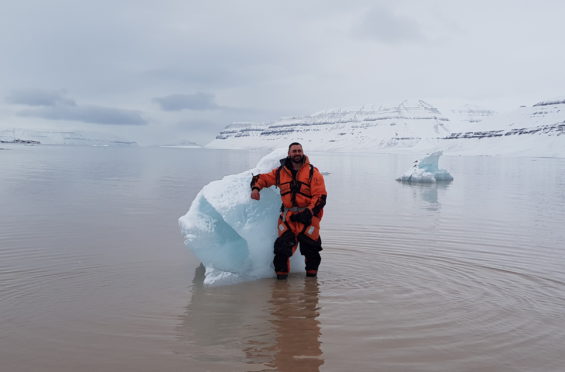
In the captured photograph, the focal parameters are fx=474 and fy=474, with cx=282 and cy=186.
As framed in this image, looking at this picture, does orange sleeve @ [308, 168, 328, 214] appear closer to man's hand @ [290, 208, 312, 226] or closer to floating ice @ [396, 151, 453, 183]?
man's hand @ [290, 208, 312, 226]

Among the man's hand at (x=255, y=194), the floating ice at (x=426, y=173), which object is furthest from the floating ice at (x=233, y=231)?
the floating ice at (x=426, y=173)

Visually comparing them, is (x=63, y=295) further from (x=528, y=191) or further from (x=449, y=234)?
(x=528, y=191)

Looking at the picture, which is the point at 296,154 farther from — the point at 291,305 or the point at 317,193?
the point at 291,305

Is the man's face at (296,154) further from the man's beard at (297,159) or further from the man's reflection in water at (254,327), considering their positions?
the man's reflection in water at (254,327)

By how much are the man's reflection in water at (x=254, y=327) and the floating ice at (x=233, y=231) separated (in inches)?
10.5

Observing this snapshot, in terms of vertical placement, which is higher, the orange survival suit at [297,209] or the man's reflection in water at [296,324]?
the orange survival suit at [297,209]

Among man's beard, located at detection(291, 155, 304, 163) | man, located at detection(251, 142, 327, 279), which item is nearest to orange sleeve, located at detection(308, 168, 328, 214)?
man, located at detection(251, 142, 327, 279)

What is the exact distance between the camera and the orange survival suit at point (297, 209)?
22.7 feet

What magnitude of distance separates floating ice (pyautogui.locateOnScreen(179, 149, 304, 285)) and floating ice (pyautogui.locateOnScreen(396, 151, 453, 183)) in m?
23.3

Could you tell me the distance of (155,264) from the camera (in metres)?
7.99

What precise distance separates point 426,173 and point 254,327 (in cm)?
2611

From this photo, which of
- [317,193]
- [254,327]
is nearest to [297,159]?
[317,193]

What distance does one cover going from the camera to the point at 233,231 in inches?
291

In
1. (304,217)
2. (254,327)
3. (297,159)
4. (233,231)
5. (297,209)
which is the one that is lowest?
(254,327)
